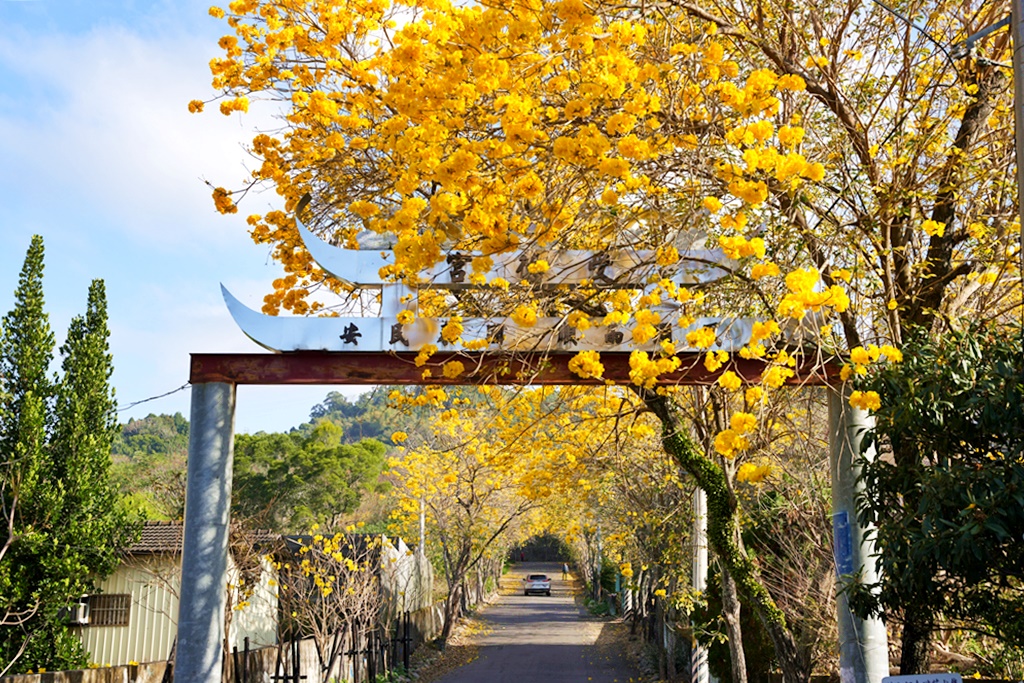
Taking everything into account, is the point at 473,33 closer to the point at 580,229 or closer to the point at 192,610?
the point at 580,229

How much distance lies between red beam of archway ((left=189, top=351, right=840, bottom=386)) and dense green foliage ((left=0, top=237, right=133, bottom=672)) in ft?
17.8

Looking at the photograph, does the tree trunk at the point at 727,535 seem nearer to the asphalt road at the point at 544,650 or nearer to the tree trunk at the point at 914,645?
the tree trunk at the point at 914,645

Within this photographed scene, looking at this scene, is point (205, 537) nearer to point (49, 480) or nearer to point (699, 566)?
point (49, 480)

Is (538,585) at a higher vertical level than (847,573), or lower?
lower

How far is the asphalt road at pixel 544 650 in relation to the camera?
1717 centimetres

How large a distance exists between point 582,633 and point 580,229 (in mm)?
21427

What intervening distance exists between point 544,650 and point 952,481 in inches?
696

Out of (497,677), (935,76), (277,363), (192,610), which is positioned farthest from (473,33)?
(497,677)

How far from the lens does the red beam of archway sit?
7488mm

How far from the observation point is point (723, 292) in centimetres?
660

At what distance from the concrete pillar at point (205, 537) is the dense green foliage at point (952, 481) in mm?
4791

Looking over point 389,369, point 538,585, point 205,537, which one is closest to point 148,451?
point 538,585

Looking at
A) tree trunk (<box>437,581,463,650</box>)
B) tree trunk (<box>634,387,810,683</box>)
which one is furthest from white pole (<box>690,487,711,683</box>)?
tree trunk (<box>437,581,463,650</box>)

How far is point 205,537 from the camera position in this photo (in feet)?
24.9
